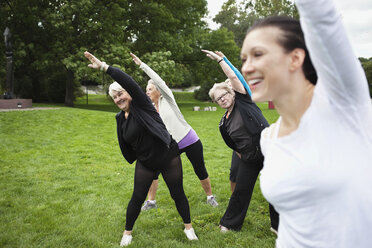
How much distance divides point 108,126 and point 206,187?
1012 cm

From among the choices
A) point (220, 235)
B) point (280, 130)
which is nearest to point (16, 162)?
point (220, 235)

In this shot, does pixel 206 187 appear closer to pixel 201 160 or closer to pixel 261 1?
pixel 201 160

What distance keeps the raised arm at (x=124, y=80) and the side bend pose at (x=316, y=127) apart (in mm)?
2241

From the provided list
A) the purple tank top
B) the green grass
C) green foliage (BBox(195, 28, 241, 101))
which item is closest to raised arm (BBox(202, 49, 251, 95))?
the purple tank top

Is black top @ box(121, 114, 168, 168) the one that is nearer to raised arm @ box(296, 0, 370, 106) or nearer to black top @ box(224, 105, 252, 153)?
black top @ box(224, 105, 252, 153)

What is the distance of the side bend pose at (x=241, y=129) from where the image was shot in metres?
3.80

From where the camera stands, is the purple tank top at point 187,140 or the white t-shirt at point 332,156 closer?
the white t-shirt at point 332,156

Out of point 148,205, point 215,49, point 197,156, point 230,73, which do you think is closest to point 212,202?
point 197,156

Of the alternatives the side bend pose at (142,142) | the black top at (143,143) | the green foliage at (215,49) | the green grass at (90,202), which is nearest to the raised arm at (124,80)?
the side bend pose at (142,142)

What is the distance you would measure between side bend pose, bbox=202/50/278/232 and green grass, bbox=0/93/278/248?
1.52ft

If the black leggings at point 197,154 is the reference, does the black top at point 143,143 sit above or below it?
above

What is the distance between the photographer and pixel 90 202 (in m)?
5.57

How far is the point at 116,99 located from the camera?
3.74m

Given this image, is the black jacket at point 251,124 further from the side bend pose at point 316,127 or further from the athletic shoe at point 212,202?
the side bend pose at point 316,127
